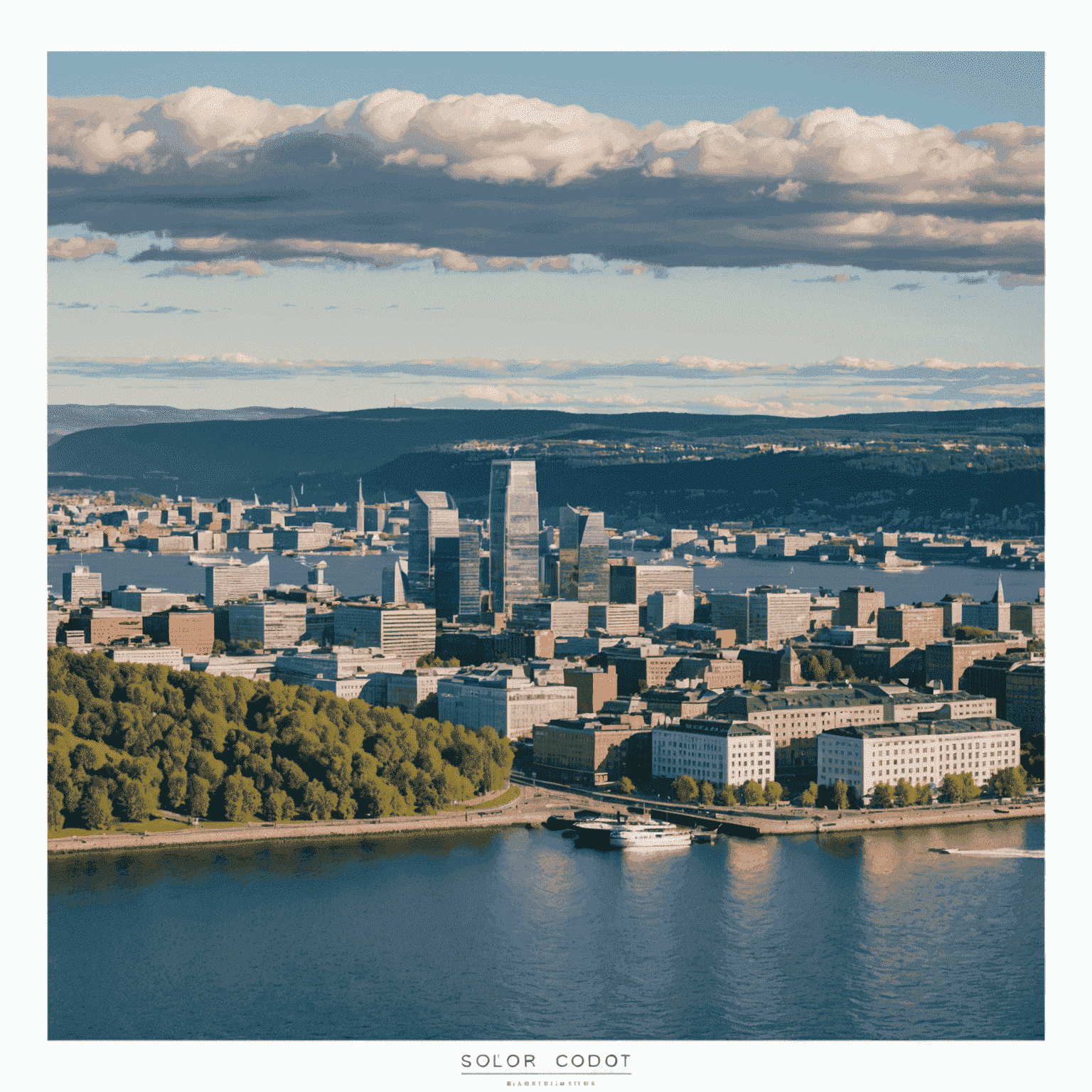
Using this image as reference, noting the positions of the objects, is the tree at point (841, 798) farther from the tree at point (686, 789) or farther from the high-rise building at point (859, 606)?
the high-rise building at point (859, 606)

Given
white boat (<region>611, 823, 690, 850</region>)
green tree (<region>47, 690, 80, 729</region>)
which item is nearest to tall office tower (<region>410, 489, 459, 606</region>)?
green tree (<region>47, 690, 80, 729</region>)

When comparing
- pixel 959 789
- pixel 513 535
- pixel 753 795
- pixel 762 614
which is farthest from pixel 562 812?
pixel 513 535

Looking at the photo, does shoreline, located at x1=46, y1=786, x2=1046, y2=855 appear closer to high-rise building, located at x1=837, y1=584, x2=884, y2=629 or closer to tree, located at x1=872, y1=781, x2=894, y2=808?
tree, located at x1=872, y1=781, x2=894, y2=808

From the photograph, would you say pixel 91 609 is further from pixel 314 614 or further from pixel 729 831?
pixel 729 831

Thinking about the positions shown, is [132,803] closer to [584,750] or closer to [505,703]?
[584,750]

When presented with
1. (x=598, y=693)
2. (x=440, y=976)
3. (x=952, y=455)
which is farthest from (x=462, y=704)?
(x=952, y=455)

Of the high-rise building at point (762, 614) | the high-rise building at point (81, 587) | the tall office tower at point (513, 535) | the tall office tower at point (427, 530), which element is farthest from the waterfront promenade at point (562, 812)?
the tall office tower at point (427, 530)
